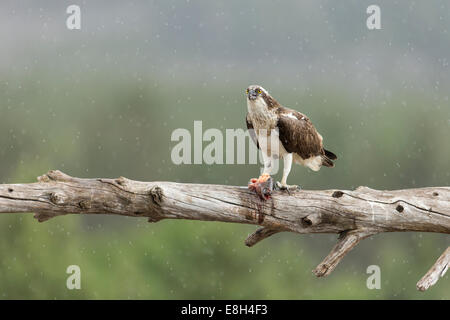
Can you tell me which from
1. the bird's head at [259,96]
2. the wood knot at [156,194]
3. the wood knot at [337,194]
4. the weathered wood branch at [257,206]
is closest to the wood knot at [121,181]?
the weathered wood branch at [257,206]

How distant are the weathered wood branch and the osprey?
0.46 ft

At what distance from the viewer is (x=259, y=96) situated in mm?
3738

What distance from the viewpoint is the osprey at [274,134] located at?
3729 mm

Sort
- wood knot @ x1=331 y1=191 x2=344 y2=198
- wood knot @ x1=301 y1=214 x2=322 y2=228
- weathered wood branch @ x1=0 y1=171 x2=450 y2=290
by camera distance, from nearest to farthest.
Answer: weathered wood branch @ x1=0 y1=171 x2=450 y2=290
wood knot @ x1=301 y1=214 x2=322 y2=228
wood knot @ x1=331 y1=191 x2=344 y2=198

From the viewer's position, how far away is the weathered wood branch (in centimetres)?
342

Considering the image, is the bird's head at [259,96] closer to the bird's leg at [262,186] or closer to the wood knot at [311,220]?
the bird's leg at [262,186]

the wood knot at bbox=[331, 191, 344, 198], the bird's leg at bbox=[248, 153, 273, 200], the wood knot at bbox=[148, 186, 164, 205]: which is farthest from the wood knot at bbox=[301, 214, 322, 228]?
the wood knot at bbox=[148, 186, 164, 205]

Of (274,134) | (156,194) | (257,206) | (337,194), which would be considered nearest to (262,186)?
(257,206)

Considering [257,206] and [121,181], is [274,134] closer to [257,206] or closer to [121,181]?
[257,206]

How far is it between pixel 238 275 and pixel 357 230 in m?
7.29

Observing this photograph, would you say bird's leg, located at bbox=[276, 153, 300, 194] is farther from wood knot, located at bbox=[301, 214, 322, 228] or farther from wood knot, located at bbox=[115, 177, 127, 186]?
wood knot, located at bbox=[115, 177, 127, 186]

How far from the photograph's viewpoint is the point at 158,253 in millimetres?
11398

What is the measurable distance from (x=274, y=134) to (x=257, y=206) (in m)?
0.52

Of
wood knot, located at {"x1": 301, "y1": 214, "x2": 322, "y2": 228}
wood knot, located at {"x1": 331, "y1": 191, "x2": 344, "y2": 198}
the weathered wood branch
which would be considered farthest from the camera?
wood knot, located at {"x1": 331, "y1": 191, "x2": 344, "y2": 198}
